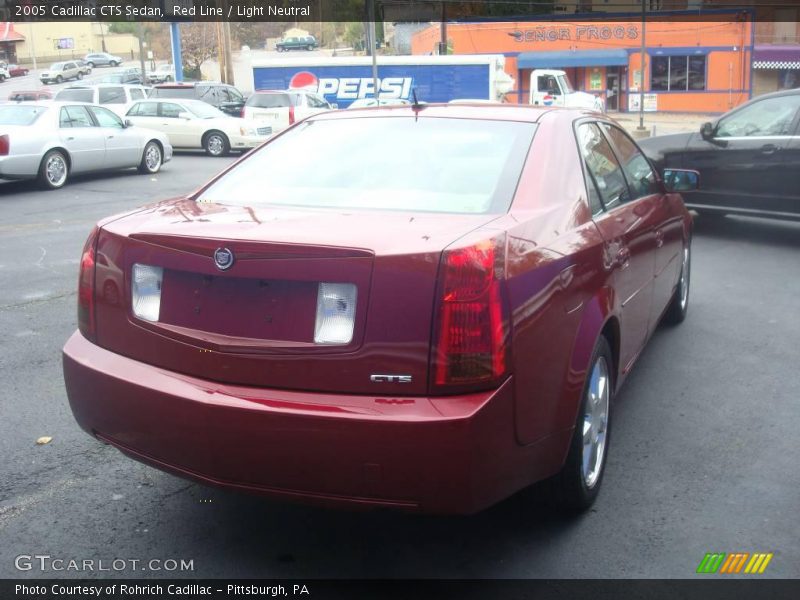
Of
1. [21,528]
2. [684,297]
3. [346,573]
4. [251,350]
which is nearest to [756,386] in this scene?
[684,297]

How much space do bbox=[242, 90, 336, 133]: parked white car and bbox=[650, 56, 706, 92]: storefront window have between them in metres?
26.3

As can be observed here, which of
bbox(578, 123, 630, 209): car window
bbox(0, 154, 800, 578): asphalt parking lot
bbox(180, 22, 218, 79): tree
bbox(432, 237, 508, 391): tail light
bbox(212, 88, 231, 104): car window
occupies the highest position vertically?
bbox(180, 22, 218, 79): tree

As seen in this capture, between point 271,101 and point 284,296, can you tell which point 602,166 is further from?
point 271,101

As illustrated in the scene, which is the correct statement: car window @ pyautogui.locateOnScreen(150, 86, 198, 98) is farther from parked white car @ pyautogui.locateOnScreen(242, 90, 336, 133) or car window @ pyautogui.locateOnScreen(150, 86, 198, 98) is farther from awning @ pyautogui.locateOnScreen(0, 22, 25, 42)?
awning @ pyautogui.locateOnScreen(0, 22, 25, 42)

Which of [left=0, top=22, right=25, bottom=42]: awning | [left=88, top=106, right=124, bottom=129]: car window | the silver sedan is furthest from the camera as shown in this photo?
[left=0, top=22, right=25, bottom=42]: awning

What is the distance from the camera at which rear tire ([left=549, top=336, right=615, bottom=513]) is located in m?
3.48

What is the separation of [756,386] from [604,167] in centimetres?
189

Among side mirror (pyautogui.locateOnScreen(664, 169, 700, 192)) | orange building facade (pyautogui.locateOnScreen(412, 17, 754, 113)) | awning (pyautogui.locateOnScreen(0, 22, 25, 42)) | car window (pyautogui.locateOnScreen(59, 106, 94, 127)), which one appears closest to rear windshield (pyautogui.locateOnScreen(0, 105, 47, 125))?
car window (pyautogui.locateOnScreen(59, 106, 94, 127))

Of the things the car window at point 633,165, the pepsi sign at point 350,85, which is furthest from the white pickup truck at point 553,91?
the car window at point 633,165

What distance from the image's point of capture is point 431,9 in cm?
7038

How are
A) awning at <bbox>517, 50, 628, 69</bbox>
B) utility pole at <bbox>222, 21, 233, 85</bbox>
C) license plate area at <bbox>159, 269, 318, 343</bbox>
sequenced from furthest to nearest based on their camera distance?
awning at <bbox>517, 50, 628, 69</bbox>, utility pole at <bbox>222, 21, 233, 85</bbox>, license plate area at <bbox>159, 269, 318, 343</bbox>

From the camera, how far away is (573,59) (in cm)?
4716

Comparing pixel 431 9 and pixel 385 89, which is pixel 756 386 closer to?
pixel 385 89

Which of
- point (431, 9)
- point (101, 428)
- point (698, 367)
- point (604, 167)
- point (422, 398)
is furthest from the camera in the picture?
point (431, 9)
